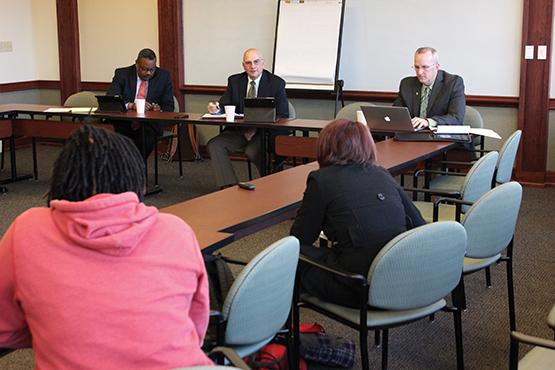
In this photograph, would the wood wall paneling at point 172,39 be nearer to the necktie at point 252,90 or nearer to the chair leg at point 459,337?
the necktie at point 252,90

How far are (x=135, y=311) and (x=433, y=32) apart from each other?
608 cm

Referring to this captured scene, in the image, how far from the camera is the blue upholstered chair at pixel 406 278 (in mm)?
2521

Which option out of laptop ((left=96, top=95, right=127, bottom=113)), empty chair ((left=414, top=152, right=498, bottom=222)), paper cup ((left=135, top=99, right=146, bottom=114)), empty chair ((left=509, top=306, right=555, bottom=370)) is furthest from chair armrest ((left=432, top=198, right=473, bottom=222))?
laptop ((left=96, top=95, right=127, bottom=113))

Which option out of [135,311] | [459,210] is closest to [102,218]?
[135,311]

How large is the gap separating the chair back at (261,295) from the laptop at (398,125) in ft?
9.46

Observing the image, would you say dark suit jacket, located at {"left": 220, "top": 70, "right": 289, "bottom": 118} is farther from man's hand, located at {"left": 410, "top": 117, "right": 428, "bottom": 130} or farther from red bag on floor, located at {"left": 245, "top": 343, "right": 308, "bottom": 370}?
red bag on floor, located at {"left": 245, "top": 343, "right": 308, "bottom": 370}

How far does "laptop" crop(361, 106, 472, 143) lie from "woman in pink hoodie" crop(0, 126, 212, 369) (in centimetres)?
351

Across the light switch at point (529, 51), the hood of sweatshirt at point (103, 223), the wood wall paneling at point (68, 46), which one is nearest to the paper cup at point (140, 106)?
the wood wall paneling at point (68, 46)

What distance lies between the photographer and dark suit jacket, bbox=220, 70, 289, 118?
641 cm

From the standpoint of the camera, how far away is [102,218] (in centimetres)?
165

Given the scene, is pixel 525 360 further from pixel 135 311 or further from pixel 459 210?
pixel 459 210

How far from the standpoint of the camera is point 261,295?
7.38 ft

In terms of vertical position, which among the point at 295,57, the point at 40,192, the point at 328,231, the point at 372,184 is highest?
the point at 295,57

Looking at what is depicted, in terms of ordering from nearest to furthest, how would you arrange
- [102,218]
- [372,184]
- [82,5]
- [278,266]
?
[102,218] → [278,266] → [372,184] → [82,5]
